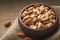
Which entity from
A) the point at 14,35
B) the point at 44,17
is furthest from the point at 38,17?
the point at 14,35

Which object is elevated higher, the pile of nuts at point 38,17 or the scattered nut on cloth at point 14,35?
the pile of nuts at point 38,17

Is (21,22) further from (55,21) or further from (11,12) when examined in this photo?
(11,12)

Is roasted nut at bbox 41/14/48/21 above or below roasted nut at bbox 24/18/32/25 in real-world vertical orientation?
above

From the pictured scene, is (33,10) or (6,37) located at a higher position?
(33,10)

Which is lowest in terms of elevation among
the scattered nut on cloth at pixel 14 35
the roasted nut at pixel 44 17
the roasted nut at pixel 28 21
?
the scattered nut on cloth at pixel 14 35

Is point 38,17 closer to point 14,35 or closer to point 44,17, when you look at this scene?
point 44,17

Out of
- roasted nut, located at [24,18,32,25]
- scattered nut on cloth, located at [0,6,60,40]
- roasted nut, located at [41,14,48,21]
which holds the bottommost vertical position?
scattered nut on cloth, located at [0,6,60,40]

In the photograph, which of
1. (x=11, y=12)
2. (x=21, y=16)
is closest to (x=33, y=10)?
(x=21, y=16)

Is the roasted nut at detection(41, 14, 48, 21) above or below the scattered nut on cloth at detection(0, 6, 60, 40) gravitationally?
above
